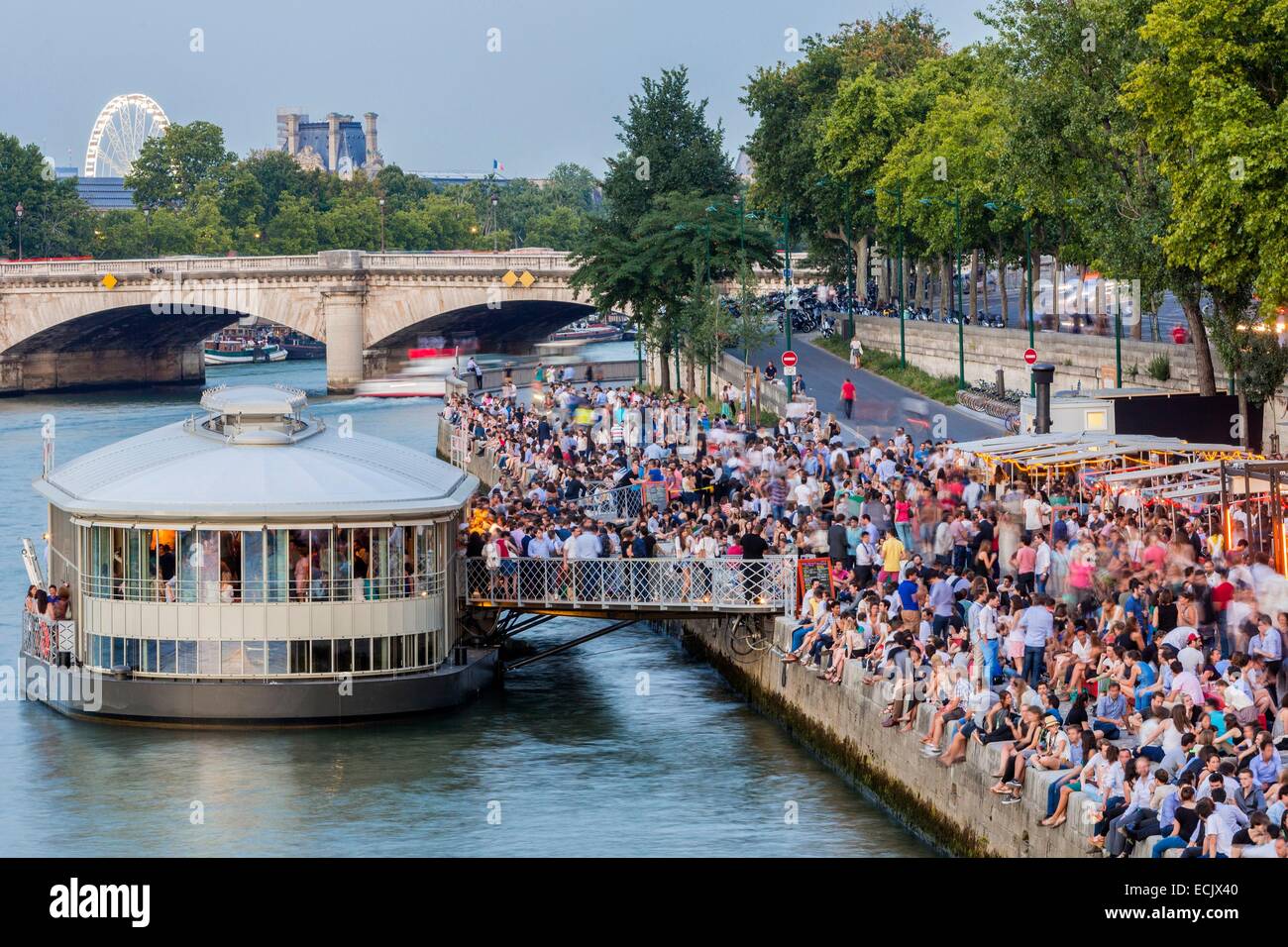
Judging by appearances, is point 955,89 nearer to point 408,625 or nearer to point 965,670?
point 408,625

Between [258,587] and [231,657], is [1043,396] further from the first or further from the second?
[231,657]

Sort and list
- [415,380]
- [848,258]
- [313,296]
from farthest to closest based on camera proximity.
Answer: [415,380] → [313,296] → [848,258]

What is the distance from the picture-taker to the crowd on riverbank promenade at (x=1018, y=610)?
716 inches

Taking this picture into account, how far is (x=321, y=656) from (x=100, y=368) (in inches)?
3345

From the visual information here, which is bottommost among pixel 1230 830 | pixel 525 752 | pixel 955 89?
pixel 525 752

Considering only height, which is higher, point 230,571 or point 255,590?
point 230,571

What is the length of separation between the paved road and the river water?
15240mm

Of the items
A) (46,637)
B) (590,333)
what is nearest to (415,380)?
(590,333)

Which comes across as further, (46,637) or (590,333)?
(590,333)

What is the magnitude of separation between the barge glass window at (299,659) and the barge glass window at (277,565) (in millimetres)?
713

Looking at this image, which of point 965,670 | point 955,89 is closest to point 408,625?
point 965,670

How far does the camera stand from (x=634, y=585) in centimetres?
3112

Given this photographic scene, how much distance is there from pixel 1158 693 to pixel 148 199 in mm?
156529
